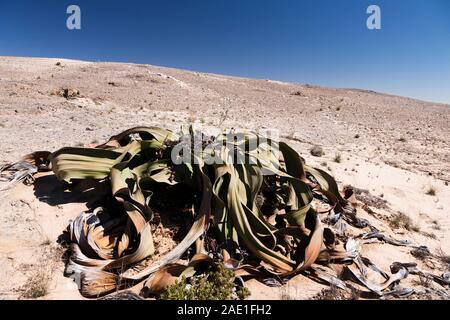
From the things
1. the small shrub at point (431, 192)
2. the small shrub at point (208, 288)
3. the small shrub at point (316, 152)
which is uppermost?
the small shrub at point (316, 152)

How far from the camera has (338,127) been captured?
10.8 meters

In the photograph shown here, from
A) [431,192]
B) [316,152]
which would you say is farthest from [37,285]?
[316,152]

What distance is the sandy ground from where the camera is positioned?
2.46 metres

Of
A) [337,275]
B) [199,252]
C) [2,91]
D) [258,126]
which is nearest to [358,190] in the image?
[337,275]

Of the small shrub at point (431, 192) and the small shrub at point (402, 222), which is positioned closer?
the small shrub at point (402, 222)

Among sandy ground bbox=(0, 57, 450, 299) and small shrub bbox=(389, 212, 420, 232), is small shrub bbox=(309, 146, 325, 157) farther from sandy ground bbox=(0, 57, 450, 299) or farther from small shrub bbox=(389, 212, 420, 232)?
small shrub bbox=(389, 212, 420, 232)

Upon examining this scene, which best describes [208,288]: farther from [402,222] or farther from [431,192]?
[431,192]

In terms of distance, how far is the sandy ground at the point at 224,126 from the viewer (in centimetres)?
246

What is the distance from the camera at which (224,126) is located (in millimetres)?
8977

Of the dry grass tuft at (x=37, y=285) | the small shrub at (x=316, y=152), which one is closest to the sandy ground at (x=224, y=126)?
the dry grass tuft at (x=37, y=285)

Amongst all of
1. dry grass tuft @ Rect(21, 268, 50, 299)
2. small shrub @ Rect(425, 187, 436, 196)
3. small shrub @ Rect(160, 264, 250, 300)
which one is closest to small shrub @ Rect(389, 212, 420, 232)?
small shrub @ Rect(425, 187, 436, 196)

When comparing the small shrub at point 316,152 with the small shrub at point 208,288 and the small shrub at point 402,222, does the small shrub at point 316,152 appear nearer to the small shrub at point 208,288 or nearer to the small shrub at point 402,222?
the small shrub at point 402,222

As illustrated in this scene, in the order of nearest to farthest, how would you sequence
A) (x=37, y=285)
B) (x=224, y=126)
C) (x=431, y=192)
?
(x=37, y=285) < (x=431, y=192) < (x=224, y=126)

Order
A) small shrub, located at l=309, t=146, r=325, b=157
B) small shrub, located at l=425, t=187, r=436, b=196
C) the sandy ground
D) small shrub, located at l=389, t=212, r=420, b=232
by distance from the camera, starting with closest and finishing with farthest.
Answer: the sandy ground < small shrub, located at l=389, t=212, r=420, b=232 < small shrub, located at l=425, t=187, r=436, b=196 < small shrub, located at l=309, t=146, r=325, b=157
